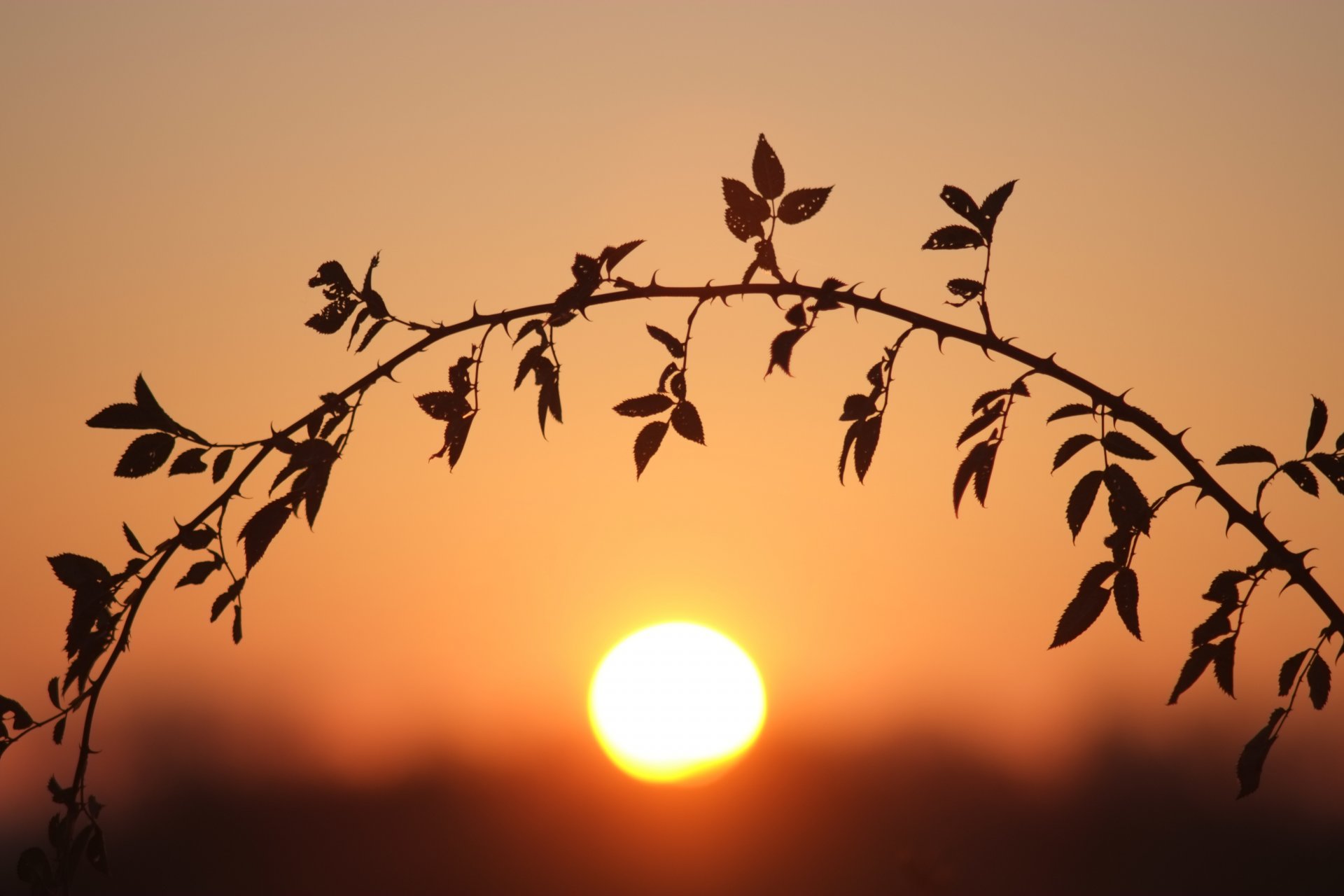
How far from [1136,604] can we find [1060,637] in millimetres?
156

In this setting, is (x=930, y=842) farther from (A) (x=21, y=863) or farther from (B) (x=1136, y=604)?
(A) (x=21, y=863)

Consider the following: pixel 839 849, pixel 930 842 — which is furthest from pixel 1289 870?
pixel 930 842

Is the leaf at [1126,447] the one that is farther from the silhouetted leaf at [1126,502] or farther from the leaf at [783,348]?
the leaf at [783,348]

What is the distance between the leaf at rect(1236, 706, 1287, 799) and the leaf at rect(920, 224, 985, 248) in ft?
3.32

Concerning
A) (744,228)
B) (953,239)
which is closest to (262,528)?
(744,228)

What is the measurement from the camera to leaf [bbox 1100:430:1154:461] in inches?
85.0

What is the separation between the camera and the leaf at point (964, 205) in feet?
7.66

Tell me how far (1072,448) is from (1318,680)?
633 mm

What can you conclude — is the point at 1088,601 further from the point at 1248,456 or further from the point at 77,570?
the point at 77,570

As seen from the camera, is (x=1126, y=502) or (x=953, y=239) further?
(x=953, y=239)

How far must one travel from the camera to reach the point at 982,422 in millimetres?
2219

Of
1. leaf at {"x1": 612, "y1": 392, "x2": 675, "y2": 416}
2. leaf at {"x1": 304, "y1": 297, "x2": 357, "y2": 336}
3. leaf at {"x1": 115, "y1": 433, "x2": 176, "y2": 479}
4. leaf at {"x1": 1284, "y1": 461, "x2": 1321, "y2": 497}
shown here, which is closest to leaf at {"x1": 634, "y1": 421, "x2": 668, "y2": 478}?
leaf at {"x1": 612, "y1": 392, "x2": 675, "y2": 416}

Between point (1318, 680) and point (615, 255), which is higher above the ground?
point (615, 255)

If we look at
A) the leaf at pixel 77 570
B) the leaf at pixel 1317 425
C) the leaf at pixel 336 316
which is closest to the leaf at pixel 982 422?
the leaf at pixel 1317 425
